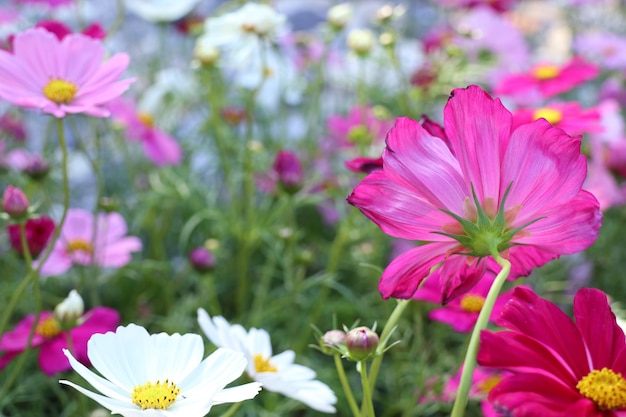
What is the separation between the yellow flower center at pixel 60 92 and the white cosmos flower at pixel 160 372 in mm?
237

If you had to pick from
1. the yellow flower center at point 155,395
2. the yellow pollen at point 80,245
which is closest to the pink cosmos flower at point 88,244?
the yellow pollen at point 80,245

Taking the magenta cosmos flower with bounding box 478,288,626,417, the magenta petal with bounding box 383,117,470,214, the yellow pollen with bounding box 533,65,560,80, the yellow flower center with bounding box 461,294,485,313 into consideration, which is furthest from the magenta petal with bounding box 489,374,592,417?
the yellow pollen with bounding box 533,65,560,80

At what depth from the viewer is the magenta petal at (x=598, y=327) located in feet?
1.36

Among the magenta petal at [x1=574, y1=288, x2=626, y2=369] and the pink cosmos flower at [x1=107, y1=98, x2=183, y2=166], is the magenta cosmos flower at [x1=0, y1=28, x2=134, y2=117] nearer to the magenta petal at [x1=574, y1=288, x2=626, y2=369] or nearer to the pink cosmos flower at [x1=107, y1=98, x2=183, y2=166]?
the magenta petal at [x1=574, y1=288, x2=626, y2=369]

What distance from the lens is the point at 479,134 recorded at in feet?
1.36

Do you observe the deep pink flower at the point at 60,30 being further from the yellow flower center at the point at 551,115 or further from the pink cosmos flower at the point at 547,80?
the pink cosmos flower at the point at 547,80

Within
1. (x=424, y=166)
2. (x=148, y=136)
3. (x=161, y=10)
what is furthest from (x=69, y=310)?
(x=161, y=10)

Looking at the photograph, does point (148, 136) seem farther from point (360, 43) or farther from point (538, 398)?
point (538, 398)

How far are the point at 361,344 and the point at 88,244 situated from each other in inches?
23.2

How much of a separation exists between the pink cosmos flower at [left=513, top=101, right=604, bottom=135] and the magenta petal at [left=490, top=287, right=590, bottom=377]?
0.38m

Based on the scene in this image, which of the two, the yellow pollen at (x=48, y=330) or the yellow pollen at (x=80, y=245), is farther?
the yellow pollen at (x=80, y=245)

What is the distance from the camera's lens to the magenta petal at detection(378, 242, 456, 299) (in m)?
0.42

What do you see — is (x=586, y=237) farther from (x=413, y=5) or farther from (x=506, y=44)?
(x=413, y=5)

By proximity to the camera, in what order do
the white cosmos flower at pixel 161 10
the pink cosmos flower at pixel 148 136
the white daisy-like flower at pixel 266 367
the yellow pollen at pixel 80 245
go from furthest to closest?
the white cosmos flower at pixel 161 10
the pink cosmos flower at pixel 148 136
the yellow pollen at pixel 80 245
the white daisy-like flower at pixel 266 367
